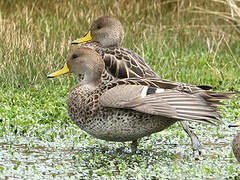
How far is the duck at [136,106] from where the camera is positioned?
18.2ft

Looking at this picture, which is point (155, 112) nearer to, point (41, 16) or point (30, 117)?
point (30, 117)

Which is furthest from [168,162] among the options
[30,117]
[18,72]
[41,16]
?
[41,16]

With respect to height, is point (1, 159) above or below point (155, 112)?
below

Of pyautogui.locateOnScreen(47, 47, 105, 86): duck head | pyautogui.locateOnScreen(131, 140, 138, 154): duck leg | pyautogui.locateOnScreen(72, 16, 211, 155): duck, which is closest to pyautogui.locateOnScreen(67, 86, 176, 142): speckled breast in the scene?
pyautogui.locateOnScreen(131, 140, 138, 154): duck leg

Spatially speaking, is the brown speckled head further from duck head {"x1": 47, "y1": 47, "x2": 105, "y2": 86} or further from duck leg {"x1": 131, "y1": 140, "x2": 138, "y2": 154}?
duck leg {"x1": 131, "y1": 140, "x2": 138, "y2": 154}

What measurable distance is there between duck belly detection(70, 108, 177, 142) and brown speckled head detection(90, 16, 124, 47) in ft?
6.78

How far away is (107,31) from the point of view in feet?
25.0

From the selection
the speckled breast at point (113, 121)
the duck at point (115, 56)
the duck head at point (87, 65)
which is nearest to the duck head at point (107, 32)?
the duck at point (115, 56)

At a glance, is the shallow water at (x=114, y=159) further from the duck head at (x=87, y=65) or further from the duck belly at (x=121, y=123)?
the duck head at (x=87, y=65)

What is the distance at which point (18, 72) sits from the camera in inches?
333

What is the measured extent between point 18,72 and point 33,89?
38cm

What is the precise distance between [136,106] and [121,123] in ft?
0.72

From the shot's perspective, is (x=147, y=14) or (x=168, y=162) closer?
(x=168, y=162)

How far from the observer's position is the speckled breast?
5637 millimetres
